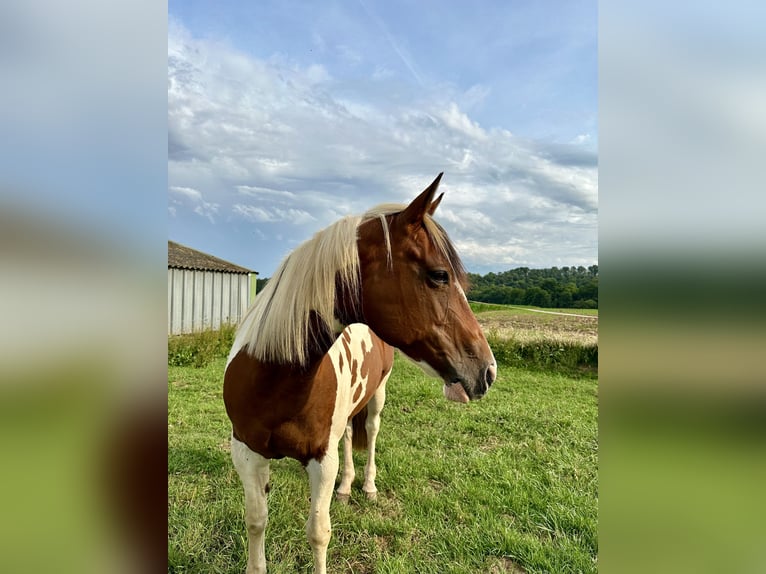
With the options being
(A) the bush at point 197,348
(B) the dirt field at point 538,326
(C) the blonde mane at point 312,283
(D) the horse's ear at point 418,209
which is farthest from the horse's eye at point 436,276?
(A) the bush at point 197,348

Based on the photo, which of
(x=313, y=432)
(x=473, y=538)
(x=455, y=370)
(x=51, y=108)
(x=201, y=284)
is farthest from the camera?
(x=201, y=284)

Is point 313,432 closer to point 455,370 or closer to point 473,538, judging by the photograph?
point 455,370

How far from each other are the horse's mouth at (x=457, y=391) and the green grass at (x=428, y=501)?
1.47m

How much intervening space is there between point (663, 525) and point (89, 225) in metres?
1.09

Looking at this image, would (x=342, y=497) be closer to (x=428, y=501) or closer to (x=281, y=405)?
(x=428, y=501)

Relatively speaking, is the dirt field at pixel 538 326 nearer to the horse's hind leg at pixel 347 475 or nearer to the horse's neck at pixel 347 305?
the horse's hind leg at pixel 347 475

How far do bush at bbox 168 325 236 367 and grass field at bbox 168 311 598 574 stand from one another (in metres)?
3.06

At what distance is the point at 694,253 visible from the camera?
65 cm

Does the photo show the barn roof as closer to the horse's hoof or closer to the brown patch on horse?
the horse's hoof

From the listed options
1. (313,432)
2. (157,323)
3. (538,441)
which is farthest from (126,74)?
(538,441)

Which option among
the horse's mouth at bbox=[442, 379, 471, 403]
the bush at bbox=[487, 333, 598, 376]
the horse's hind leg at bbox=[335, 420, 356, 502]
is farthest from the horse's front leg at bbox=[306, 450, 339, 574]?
the bush at bbox=[487, 333, 598, 376]

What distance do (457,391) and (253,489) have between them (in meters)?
1.30

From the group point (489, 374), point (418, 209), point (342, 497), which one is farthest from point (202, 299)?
point (489, 374)

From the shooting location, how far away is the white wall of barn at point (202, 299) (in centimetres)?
938
